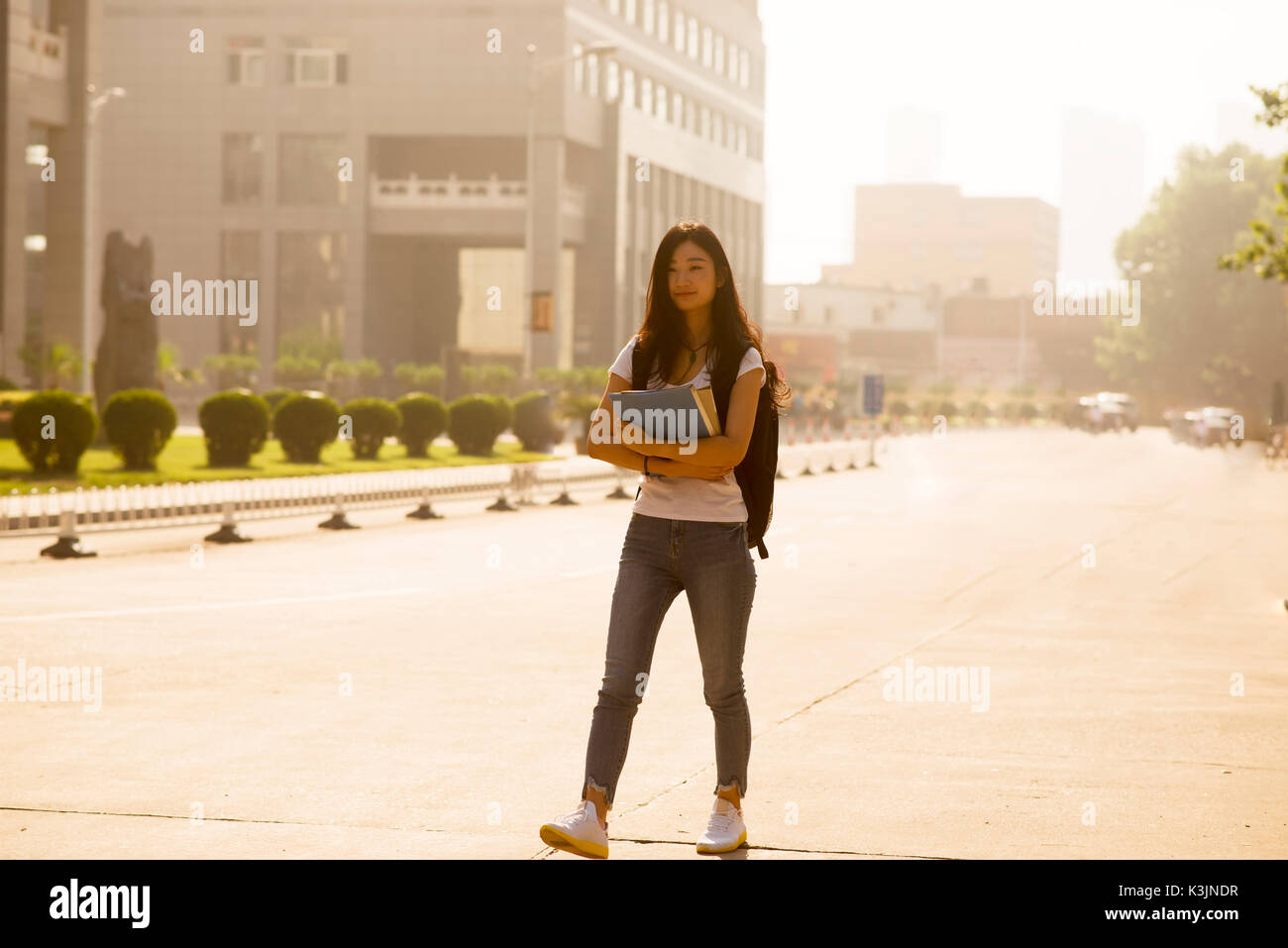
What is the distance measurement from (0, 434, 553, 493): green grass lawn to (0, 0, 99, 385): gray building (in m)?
10.5

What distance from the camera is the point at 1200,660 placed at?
11.7 m

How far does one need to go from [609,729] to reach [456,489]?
24571 millimetres

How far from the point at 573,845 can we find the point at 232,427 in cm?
2626

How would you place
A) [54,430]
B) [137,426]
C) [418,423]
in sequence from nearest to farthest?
[54,430] → [137,426] → [418,423]

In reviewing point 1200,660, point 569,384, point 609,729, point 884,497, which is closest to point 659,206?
point 569,384

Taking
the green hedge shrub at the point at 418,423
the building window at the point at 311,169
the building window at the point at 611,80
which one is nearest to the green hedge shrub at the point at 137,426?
the green hedge shrub at the point at 418,423

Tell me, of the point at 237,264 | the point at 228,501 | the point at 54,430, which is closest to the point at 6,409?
the point at 54,430

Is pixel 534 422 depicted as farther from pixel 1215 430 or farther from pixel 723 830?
pixel 723 830

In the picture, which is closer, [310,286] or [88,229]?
[88,229]

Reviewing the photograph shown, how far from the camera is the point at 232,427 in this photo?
31.1 metres

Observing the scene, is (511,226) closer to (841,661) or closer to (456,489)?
(456,489)

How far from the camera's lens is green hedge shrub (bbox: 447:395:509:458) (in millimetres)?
40281
